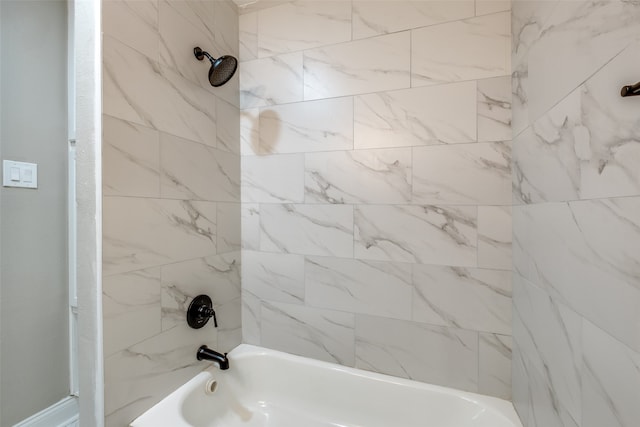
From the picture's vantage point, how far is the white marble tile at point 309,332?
146 centimetres

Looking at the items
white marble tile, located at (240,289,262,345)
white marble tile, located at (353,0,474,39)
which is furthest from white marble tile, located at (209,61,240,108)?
white marble tile, located at (240,289,262,345)

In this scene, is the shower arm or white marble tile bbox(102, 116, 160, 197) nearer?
→ white marble tile bbox(102, 116, 160, 197)

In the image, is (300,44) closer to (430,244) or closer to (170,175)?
(170,175)

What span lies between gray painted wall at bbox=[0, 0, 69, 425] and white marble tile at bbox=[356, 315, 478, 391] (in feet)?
5.63

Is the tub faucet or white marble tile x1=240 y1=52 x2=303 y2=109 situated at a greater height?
white marble tile x1=240 y1=52 x2=303 y2=109

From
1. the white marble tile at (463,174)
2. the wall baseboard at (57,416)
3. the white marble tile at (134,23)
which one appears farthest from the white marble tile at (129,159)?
the wall baseboard at (57,416)

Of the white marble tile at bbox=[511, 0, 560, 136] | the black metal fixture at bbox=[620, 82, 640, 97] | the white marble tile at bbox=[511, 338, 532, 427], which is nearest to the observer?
the black metal fixture at bbox=[620, 82, 640, 97]

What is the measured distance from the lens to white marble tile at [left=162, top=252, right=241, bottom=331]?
119 cm

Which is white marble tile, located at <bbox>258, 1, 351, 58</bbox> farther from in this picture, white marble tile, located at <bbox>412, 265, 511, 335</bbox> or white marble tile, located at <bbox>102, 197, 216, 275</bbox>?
white marble tile, located at <bbox>412, 265, 511, 335</bbox>

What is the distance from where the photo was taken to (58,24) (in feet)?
5.23

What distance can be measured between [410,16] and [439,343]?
1.55 metres

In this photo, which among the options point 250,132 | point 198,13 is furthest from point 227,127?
point 198,13

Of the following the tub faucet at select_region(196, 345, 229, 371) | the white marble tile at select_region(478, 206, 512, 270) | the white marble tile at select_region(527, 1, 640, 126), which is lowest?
the tub faucet at select_region(196, 345, 229, 371)

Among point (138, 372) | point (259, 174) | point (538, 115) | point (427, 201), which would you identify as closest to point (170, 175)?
point (259, 174)
